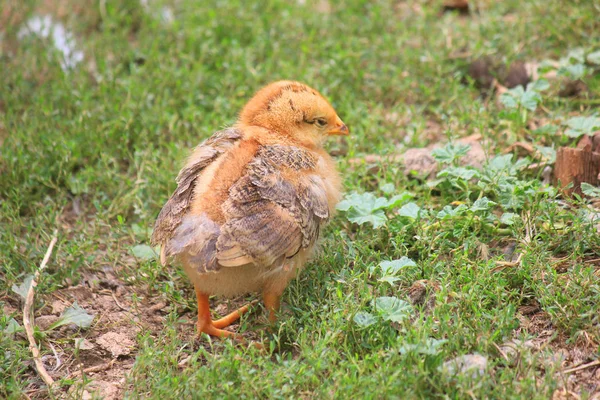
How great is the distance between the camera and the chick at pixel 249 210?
3605 mm

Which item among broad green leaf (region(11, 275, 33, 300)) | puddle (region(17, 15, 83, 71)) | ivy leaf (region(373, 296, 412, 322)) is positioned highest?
puddle (region(17, 15, 83, 71))

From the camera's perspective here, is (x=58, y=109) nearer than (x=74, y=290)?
No

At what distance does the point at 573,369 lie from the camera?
133 inches

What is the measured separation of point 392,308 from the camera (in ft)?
12.0

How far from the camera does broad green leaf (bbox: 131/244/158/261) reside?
446 centimetres

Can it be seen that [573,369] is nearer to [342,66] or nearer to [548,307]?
[548,307]

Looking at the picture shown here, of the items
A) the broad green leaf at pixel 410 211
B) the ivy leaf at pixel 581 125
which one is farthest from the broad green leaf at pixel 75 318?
the ivy leaf at pixel 581 125

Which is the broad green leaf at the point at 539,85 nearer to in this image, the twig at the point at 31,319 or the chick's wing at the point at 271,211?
the chick's wing at the point at 271,211

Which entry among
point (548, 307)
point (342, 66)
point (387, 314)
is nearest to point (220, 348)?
point (387, 314)

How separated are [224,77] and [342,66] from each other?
40.0 inches

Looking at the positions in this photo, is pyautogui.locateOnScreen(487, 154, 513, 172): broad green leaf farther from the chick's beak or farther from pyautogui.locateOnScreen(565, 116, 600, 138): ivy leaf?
the chick's beak

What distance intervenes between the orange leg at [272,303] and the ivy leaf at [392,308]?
0.57m

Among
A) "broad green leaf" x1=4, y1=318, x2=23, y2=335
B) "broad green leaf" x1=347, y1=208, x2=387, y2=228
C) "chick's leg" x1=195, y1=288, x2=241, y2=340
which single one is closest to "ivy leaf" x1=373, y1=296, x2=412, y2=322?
"broad green leaf" x1=347, y1=208, x2=387, y2=228

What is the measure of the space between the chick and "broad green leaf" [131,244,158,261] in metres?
0.55
